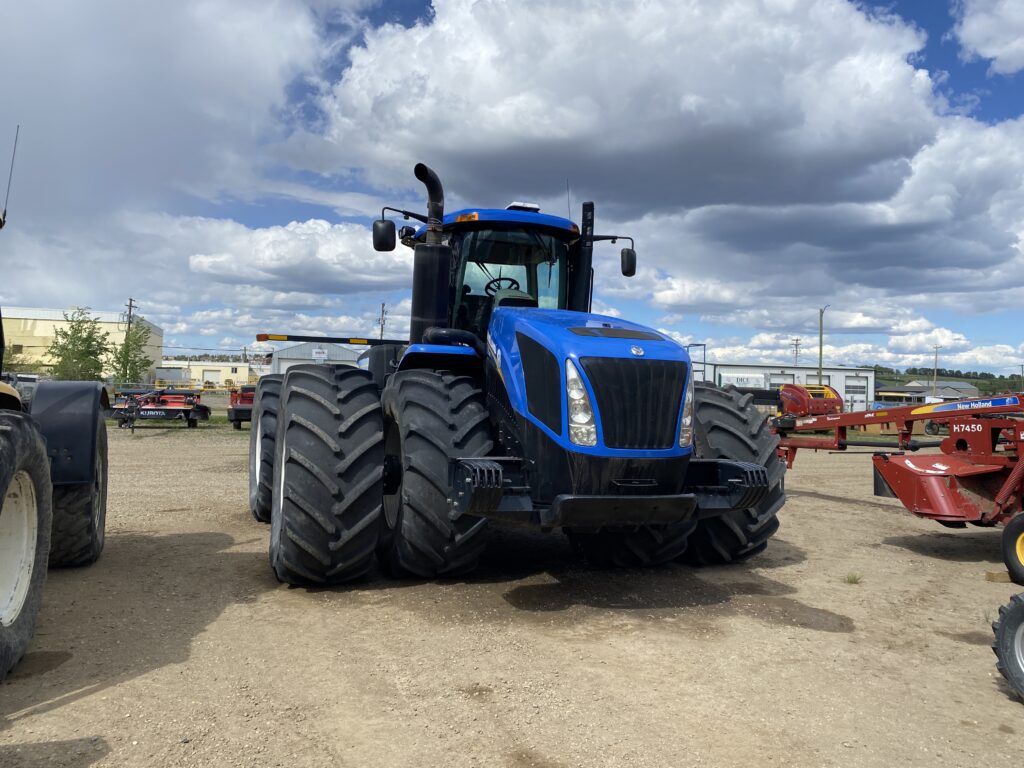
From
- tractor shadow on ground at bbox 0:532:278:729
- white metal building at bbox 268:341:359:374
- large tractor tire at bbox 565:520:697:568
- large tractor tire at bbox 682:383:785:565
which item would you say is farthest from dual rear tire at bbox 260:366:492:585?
white metal building at bbox 268:341:359:374

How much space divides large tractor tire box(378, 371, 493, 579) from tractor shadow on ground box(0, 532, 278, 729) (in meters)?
1.12

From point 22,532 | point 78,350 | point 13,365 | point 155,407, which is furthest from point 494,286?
point 78,350

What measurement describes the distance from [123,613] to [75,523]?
1.29 metres

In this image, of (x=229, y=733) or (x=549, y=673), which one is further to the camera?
(x=549, y=673)

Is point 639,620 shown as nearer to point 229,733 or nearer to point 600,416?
point 600,416

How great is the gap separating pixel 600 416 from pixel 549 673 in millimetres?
1529

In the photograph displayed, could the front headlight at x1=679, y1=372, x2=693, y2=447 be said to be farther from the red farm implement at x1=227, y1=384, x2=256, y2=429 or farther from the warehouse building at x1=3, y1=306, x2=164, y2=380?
the warehouse building at x1=3, y1=306, x2=164, y2=380

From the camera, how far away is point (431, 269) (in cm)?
595

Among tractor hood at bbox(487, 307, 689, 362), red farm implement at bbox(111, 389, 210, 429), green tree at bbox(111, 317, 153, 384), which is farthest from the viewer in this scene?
green tree at bbox(111, 317, 153, 384)

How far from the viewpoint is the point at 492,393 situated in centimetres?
566

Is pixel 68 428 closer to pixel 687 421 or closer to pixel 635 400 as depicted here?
pixel 635 400

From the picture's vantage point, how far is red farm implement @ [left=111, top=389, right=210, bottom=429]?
940 inches

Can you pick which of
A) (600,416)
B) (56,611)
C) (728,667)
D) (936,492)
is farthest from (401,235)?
(936,492)

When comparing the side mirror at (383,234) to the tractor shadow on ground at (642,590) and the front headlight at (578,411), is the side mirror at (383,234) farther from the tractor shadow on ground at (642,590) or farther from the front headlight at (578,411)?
the tractor shadow on ground at (642,590)
